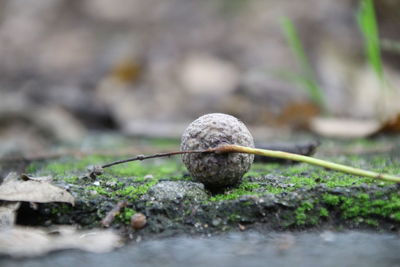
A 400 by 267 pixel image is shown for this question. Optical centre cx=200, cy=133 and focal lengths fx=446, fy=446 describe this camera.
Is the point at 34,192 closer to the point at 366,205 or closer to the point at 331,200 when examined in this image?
the point at 331,200

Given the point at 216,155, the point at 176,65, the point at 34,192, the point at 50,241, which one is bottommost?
the point at 50,241

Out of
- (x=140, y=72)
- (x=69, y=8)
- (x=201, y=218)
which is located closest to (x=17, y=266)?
(x=201, y=218)

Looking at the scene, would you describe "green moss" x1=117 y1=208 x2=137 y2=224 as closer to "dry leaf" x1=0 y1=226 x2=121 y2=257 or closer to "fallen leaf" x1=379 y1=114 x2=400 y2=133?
"dry leaf" x1=0 y1=226 x2=121 y2=257

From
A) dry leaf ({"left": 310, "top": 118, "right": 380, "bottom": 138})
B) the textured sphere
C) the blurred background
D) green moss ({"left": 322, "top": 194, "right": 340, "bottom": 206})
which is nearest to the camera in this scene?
green moss ({"left": 322, "top": 194, "right": 340, "bottom": 206})

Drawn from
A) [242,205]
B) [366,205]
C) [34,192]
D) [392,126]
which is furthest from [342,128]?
[34,192]

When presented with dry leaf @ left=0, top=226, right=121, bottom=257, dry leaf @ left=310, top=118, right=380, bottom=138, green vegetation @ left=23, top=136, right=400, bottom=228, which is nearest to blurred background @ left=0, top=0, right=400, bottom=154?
dry leaf @ left=310, top=118, right=380, bottom=138

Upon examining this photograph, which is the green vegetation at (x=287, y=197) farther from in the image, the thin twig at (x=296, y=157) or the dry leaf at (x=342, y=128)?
the dry leaf at (x=342, y=128)

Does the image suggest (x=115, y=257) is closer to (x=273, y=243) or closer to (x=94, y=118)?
(x=273, y=243)
